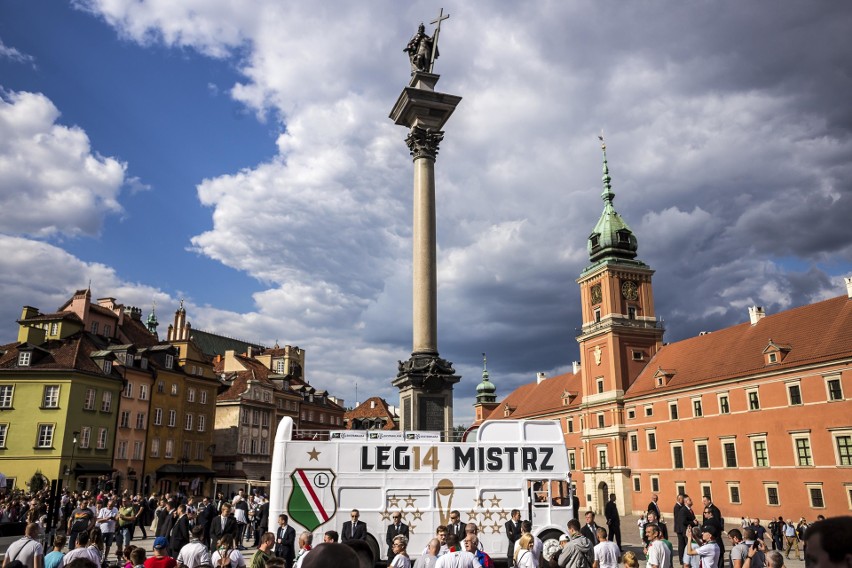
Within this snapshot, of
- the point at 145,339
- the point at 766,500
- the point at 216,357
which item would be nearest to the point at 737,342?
the point at 766,500

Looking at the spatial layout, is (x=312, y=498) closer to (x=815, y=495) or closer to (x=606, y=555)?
(x=606, y=555)

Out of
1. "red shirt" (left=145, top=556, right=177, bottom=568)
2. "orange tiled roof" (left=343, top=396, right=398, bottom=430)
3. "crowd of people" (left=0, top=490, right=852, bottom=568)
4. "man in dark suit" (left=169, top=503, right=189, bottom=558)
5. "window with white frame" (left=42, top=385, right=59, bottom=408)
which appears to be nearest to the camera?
"crowd of people" (left=0, top=490, right=852, bottom=568)

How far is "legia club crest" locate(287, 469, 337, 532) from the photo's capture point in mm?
17953

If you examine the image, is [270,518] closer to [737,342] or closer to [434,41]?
[434,41]

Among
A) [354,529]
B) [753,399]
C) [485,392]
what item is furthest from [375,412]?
[354,529]

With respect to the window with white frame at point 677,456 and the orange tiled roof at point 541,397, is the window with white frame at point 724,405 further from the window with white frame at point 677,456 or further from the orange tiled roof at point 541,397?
the orange tiled roof at point 541,397

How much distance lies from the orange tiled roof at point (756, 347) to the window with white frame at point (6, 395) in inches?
2001

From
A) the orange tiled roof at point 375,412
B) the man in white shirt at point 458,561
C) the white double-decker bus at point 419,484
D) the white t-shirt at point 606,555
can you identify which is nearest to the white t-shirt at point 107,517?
the white double-decker bus at point 419,484

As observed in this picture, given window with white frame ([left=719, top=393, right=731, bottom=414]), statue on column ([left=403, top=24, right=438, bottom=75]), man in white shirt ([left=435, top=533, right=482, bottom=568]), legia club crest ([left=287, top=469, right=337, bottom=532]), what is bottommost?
man in white shirt ([left=435, top=533, right=482, bottom=568])

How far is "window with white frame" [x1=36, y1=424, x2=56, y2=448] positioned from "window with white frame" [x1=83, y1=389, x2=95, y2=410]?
2645 mm

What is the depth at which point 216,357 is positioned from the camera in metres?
85.0

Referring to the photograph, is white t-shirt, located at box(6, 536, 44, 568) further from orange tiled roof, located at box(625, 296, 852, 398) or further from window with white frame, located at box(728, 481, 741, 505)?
window with white frame, located at box(728, 481, 741, 505)

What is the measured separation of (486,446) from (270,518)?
20.7 ft

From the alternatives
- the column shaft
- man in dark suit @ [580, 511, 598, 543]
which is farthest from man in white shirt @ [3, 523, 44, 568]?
the column shaft
